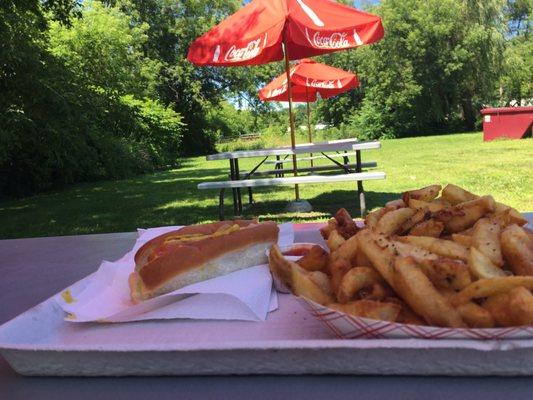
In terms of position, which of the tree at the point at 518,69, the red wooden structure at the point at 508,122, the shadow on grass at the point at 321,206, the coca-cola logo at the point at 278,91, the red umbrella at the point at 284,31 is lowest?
the shadow on grass at the point at 321,206

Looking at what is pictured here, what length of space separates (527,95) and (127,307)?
142 ft

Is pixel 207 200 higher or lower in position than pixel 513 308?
lower

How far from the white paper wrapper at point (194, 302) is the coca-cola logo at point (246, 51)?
4.76m

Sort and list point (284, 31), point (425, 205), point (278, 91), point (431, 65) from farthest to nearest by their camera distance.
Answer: point (431, 65)
point (278, 91)
point (284, 31)
point (425, 205)

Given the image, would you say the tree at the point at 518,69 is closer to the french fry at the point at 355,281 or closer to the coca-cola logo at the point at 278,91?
the coca-cola logo at the point at 278,91

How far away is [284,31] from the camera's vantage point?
19.4ft

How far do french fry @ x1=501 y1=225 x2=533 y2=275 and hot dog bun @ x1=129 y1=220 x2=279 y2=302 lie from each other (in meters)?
0.48

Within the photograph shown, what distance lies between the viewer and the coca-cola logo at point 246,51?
17.9ft

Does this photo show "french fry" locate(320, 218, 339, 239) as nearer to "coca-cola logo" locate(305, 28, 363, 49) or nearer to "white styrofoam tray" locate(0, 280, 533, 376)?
"white styrofoam tray" locate(0, 280, 533, 376)

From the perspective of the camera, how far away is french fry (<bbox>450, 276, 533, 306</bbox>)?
67cm

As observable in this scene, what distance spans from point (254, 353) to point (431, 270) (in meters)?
0.28

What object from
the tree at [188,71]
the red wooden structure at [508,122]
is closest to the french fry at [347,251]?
the red wooden structure at [508,122]

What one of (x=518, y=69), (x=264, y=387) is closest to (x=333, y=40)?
(x=264, y=387)

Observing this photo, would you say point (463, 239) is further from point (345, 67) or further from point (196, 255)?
point (345, 67)
